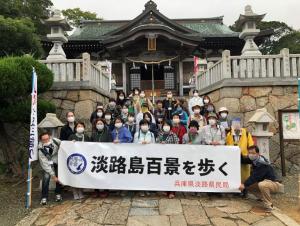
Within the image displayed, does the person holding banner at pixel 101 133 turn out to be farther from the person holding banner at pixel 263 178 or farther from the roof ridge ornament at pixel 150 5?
the roof ridge ornament at pixel 150 5

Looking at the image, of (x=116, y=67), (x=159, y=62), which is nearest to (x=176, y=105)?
(x=159, y=62)

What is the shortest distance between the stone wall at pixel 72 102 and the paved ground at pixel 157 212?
144 inches

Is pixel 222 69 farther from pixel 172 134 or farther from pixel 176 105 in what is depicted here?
pixel 172 134

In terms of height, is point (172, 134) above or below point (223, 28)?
below

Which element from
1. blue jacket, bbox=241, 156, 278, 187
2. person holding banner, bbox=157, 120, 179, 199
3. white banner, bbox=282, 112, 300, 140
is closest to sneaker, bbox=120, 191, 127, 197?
person holding banner, bbox=157, 120, 179, 199

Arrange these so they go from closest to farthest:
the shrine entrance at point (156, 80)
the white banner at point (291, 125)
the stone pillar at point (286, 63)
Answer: the white banner at point (291, 125), the stone pillar at point (286, 63), the shrine entrance at point (156, 80)

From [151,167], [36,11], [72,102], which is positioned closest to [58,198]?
[151,167]

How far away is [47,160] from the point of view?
19.7 feet

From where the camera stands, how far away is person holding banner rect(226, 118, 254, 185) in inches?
244

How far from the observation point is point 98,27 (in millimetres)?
24547

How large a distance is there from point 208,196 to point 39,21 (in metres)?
27.4

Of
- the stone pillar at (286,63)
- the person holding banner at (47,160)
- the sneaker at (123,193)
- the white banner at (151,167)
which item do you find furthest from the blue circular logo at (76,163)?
the stone pillar at (286,63)

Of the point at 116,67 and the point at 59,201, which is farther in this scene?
the point at 116,67

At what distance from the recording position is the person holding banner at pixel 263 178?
217 inches
